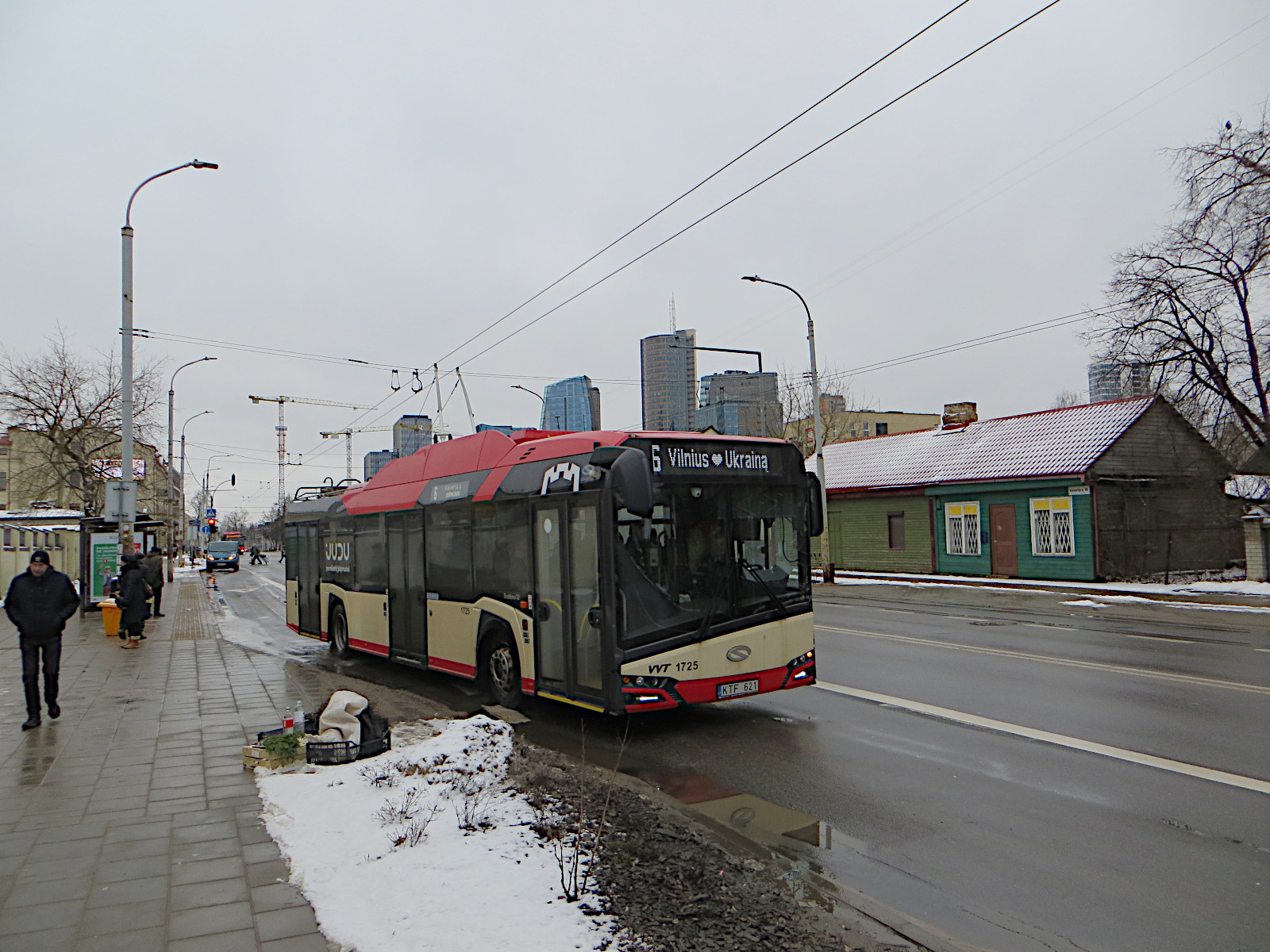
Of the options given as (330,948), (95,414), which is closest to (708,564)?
(330,948)

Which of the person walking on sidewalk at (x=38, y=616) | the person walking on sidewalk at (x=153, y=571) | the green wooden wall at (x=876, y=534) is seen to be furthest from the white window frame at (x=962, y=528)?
the person walking on sidewalk at (x=38, y=616)

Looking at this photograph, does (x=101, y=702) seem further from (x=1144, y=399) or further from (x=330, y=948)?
(x=1144, y=399)

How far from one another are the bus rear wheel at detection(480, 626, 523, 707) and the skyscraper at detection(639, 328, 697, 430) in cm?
3665

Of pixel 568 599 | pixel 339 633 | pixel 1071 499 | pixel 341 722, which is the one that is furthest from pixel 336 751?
pixel 1071 499

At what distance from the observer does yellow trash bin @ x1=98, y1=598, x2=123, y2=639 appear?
18.2 meters

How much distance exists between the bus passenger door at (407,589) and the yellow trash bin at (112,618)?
905 centimetres

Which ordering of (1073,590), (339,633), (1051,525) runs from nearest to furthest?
(339,633), (1073,590), (1051,525)

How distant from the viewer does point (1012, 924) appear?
4.32m

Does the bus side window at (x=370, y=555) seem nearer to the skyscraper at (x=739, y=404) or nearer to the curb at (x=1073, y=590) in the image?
the curb at (x=1073, y=590)

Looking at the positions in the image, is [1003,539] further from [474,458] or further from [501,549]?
[501,549]

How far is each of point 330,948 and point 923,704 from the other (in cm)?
699

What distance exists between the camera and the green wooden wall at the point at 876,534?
105 feet

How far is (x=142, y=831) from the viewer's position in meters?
5.51

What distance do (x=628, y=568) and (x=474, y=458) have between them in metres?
3.66
